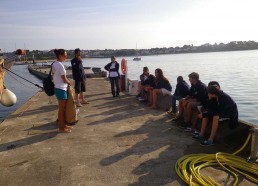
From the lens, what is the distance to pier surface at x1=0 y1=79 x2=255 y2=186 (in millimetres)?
4746

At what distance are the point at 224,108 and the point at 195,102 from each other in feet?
5.15

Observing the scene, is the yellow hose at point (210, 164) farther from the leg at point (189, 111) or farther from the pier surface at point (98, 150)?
the leg at point (189, 111)

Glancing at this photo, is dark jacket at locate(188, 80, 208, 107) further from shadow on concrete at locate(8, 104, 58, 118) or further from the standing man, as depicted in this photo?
shadow on concrete at locate(8, 104, 58, 118)

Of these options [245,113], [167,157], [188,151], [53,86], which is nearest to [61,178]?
[167,157]

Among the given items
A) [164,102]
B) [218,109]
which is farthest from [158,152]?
[164,102]

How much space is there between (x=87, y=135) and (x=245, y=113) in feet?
45.1

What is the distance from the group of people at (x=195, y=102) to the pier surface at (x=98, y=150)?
1.24 ft

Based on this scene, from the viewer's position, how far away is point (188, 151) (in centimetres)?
586

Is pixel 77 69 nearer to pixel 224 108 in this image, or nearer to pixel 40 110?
pixel 40 110

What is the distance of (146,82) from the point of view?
→ 434 inches

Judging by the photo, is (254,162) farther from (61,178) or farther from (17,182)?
(17,182)

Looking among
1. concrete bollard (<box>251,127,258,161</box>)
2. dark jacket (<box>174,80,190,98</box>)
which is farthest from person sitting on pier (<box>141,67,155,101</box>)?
concrete bollard (<box>251,127,258,161</box>)

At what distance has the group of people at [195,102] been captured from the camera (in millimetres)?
6133

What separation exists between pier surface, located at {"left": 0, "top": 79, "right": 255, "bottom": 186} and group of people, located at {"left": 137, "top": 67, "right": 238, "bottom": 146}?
14.9 inches
